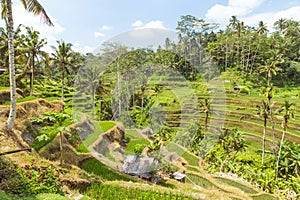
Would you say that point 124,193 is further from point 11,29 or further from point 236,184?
point 236,184

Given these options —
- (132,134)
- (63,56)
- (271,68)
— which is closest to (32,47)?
(63,56)

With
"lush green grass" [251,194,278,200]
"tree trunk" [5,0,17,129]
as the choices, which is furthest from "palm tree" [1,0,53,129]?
"lush green grass" [251,194,278,200]

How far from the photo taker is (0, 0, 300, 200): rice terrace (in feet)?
18.8

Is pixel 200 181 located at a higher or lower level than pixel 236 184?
higher

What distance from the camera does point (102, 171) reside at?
25.1 ft

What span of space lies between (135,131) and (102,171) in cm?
558

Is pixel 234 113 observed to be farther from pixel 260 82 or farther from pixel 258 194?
pixel 258 194

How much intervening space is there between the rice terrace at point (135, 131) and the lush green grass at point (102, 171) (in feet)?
0.11

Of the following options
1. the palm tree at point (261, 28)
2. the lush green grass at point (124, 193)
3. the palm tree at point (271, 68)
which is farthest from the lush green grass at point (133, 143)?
the palm tree at point (261, 28)

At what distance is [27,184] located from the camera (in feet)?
14.5

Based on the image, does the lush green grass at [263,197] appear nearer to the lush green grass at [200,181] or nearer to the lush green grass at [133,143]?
the lush green grass at [200,181]

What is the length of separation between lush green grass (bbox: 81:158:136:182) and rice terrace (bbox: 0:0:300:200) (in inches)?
1.3

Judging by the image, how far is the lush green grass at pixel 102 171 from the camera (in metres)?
7.44

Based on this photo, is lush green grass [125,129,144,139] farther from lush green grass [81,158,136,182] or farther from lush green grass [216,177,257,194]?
lush green grass [216,177,257,194]
